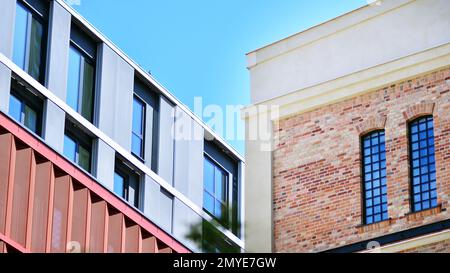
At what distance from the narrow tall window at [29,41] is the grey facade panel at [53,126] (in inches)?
33.4

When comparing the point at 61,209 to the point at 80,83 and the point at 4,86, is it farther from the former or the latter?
the point at 80,83

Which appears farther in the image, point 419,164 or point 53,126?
point 53,126

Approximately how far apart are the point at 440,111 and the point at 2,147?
9728mm

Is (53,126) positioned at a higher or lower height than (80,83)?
lower

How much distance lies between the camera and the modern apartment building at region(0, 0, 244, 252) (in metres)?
28.5

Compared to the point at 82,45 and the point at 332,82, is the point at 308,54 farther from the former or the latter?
the point at 82,45

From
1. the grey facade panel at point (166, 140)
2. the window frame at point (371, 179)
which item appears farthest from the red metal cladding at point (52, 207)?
the window frame at point (371, 179)

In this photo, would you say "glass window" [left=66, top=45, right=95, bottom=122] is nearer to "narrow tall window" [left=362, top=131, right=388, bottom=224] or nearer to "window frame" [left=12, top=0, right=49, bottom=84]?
"window frame" [left=12, top=0, right=49, bottom=84]

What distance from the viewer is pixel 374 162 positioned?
87.6ft

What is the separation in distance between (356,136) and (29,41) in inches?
353

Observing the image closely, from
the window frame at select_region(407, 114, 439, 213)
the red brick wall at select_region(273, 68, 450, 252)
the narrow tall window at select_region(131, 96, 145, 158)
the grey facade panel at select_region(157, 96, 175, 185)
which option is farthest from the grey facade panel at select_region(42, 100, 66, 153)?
the window frame at select_region(407, 114, 439, 213)

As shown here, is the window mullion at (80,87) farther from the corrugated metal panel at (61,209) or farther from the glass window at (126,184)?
the corrugated metal panel at (61,209)

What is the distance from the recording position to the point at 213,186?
4106 cm

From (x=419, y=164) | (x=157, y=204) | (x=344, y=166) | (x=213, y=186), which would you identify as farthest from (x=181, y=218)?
(x=419, y=164)
